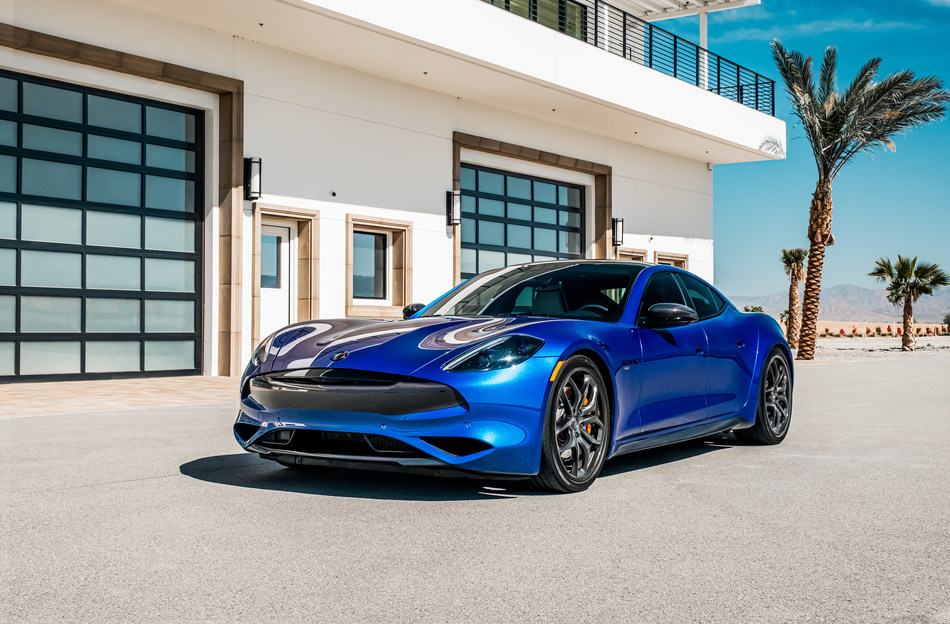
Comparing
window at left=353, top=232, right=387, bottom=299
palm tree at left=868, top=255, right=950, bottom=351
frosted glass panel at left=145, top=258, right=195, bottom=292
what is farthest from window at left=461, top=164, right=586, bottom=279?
palm tree at left=868, top=255, right=950, bottom=351

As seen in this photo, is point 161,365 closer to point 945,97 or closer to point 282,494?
point 282,494

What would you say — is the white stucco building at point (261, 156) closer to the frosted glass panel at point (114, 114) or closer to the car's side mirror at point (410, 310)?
the frosted glass panel at point (114, 114)

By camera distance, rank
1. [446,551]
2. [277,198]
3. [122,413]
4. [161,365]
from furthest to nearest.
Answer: [277,198], [161,365], [122,413], [446,551]

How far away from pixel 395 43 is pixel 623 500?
11.3m

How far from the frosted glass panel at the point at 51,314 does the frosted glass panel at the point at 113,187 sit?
1.46m

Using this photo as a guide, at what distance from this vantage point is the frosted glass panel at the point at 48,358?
12594mm

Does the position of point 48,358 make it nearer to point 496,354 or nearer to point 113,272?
point 113,272

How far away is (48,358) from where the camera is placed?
12812 millimetres

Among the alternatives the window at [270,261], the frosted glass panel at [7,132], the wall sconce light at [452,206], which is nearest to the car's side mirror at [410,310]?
the frosted glass panel at [7,132]

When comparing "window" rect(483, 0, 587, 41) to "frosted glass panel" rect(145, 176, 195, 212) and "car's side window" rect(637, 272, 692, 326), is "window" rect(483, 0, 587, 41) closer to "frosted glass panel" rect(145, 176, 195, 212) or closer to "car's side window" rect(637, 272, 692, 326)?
"frosted glass panel" rect(145, 176, 195, 212)

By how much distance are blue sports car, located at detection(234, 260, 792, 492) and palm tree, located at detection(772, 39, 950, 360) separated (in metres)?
20.8

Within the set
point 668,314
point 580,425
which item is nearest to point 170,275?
point 668,314

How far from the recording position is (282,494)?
5.04 meters

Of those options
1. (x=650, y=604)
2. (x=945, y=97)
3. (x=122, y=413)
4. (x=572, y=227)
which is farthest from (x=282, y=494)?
(x=945, y=97)
